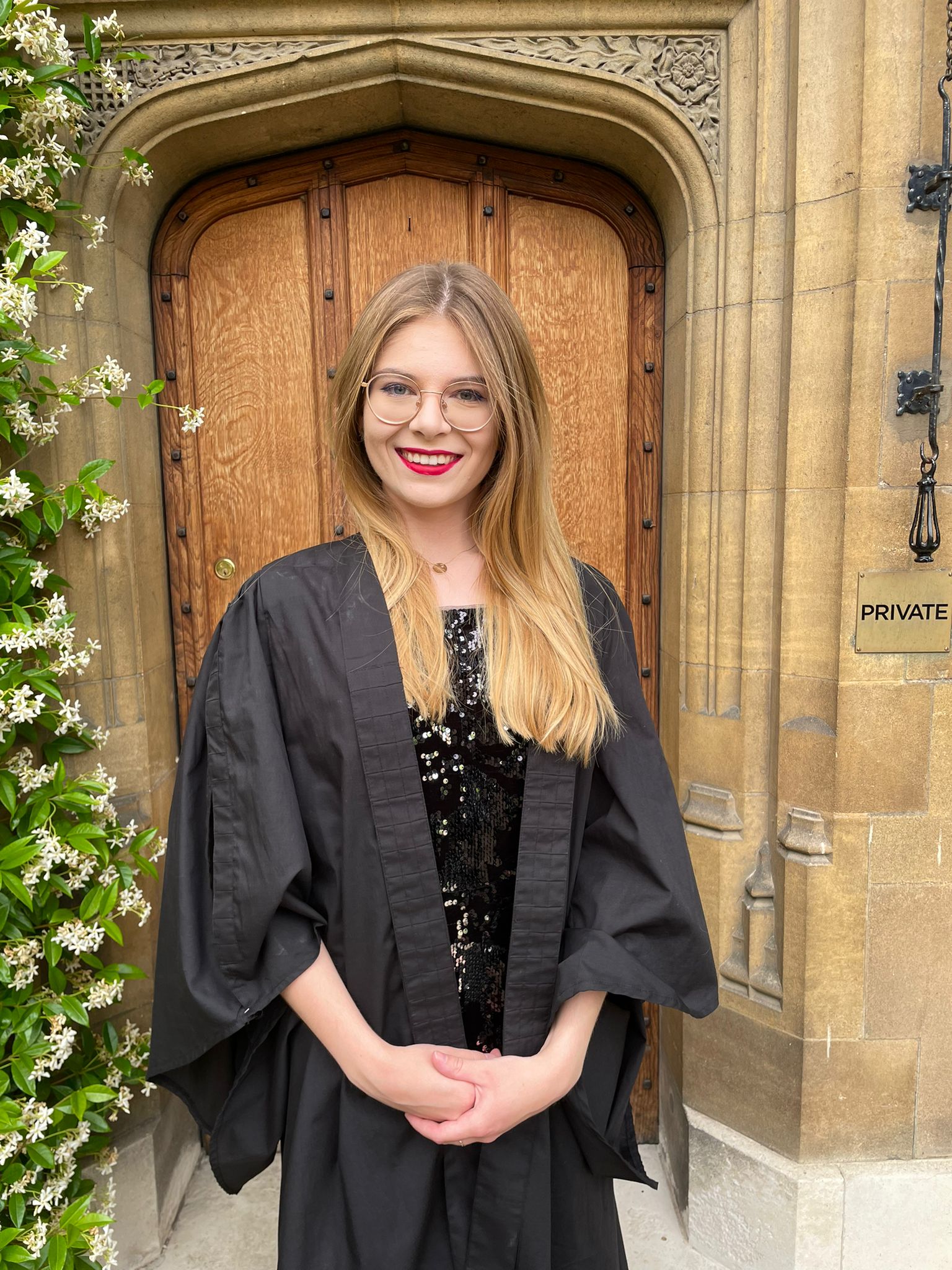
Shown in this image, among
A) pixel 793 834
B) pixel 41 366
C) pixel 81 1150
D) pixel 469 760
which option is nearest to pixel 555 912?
pixel 469 760

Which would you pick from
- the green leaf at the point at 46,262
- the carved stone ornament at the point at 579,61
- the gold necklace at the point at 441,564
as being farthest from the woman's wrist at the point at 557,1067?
the carved stone ornament at the point at 579,61

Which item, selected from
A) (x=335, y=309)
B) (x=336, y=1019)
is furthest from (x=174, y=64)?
(x=336, y=1019)

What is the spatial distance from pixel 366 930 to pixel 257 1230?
1.43 metres

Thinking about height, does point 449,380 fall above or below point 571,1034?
above

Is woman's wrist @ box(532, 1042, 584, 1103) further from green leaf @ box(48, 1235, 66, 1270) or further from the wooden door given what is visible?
the wooden door

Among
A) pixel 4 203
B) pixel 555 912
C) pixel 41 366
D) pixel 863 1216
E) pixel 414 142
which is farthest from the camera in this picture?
pixel 414 142

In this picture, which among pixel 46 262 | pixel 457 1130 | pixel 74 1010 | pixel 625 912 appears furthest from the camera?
pixel 74 1010

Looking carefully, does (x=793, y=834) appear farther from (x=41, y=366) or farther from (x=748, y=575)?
(x=41, y=366)

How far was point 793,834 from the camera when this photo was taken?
5.84 feet

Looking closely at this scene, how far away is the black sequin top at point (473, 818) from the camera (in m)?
1.13

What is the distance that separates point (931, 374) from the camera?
1628mm

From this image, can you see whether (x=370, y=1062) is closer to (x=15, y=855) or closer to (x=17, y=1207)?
(x=15, y=855)

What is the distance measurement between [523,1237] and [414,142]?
213cm

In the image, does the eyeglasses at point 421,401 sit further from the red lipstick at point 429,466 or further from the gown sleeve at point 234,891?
the gown sleeve at point 234,891
